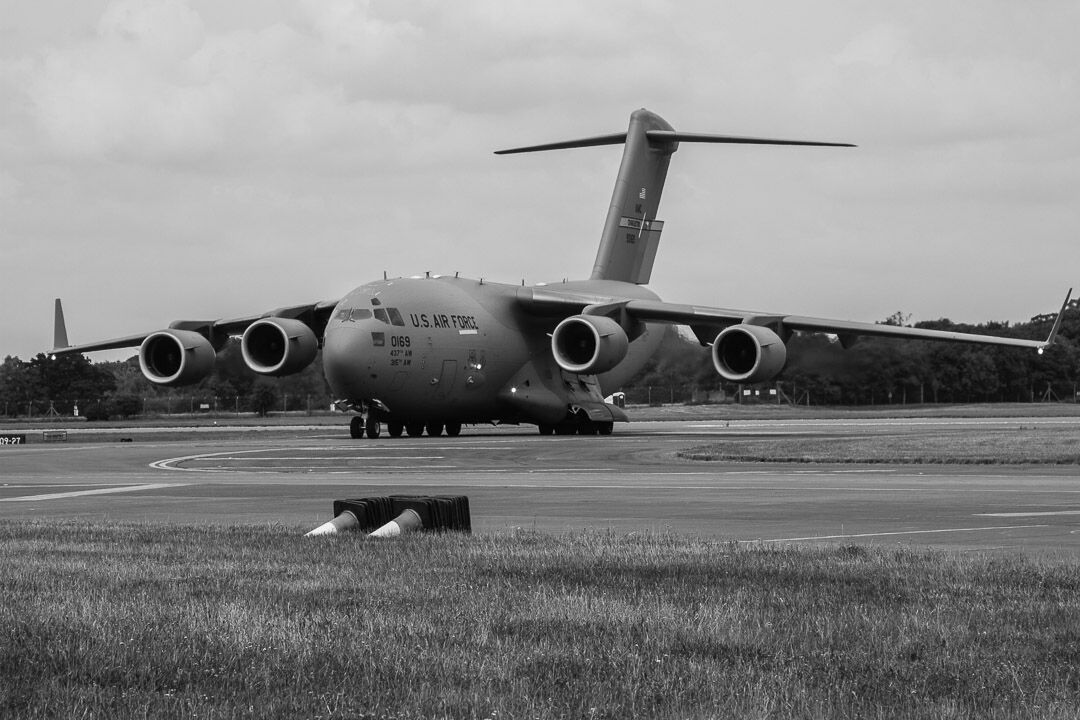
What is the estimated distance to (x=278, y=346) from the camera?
4794 cm

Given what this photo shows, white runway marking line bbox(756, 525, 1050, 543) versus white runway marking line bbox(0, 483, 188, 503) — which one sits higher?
white runway marking line bbox(0, 483, 188, 503)

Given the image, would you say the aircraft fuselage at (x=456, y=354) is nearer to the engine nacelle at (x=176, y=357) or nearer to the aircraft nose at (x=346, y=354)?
the aircraft nose at (x=346, y=354)

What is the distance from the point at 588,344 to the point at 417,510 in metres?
31.0

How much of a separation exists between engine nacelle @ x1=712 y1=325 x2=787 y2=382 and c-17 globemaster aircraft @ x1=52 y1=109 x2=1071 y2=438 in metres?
0.05

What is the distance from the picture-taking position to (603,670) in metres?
6.95

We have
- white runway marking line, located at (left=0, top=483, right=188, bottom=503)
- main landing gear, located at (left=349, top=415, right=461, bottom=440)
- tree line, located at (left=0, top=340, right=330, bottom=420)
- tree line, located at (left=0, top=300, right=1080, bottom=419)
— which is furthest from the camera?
tree line, located at (left=0, top=340, right=330, bottom=420)

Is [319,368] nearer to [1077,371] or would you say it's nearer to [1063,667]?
[1077,371]

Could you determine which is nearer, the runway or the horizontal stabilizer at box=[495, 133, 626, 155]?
the runway

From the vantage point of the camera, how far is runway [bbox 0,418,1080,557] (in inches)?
606

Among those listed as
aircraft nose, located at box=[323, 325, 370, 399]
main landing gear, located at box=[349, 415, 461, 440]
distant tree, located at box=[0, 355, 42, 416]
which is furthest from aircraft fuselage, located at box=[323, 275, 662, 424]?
distant tree, located at box=[0, 355, 42, 416]

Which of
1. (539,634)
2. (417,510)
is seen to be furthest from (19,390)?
(539,634)

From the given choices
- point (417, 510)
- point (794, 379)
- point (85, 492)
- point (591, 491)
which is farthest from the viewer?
point (794, 379)

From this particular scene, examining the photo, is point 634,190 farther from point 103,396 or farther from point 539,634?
point 103,396

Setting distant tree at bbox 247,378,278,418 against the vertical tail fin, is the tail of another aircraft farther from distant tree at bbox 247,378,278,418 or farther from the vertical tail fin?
distant tree at bbox 247,378,278,418
